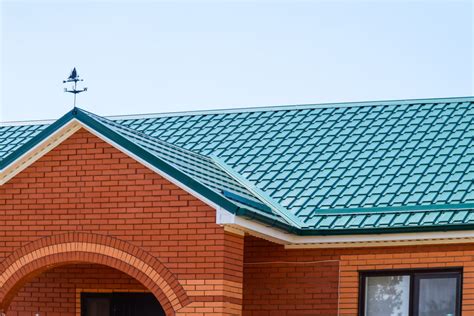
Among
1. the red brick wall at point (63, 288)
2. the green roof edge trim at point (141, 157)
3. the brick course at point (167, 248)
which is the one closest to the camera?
the green roof edge trim at point (141, 157)

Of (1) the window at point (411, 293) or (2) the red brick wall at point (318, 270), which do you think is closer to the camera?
(1) the window at point (411, 293)

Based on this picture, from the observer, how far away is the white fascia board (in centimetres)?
1662

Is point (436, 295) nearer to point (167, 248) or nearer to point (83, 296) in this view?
point (167, 248)

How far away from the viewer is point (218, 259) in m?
16.6

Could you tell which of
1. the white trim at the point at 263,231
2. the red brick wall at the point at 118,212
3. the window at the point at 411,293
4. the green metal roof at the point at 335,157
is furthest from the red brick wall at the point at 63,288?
the window at the point at 411,293

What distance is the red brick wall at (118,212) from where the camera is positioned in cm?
1667

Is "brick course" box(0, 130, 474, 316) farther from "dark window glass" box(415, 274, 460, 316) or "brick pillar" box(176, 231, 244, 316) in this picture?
"dark window glass" box(415, 274, 460, 316)

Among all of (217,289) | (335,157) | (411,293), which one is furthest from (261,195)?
(411,293)

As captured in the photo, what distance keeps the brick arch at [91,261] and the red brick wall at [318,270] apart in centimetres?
192

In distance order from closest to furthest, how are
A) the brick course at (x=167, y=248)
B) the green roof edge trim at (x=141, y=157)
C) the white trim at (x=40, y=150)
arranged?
the green roof edge trim at (x=141, y=157), the brick course at (x=167, y=248), the white trim at (x=40, y=150)

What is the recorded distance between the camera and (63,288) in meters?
19.8

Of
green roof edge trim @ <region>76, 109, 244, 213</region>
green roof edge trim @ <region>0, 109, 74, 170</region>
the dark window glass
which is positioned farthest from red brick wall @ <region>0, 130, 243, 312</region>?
the dark window glass

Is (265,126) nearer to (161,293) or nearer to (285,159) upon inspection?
(285,159)

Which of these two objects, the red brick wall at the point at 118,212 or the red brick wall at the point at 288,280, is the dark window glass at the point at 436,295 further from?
the red brick wall at the point at 118,212
